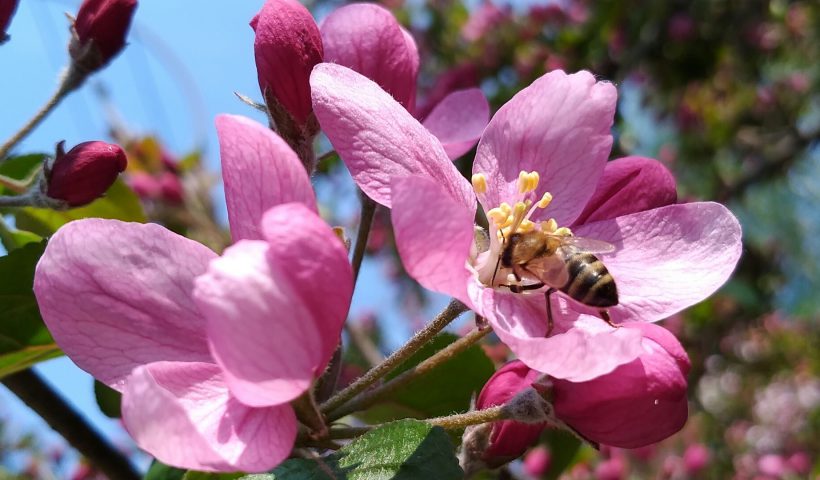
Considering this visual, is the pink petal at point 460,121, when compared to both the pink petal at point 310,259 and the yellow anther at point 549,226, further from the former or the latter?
the pink petal at point 310,259

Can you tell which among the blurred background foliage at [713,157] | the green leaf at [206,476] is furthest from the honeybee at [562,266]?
the blurred background foliage at [713,157]

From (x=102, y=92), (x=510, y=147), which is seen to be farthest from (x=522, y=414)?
(x=102, y=92)

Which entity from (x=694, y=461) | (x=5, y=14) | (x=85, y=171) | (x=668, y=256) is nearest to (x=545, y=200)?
(x=668, y=256)

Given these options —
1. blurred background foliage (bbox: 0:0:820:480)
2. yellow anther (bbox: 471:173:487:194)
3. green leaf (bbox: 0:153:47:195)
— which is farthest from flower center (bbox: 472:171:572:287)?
blurred background foliage (bbox: 0:0:820:480)

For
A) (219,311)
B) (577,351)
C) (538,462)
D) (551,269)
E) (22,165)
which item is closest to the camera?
(219,311)

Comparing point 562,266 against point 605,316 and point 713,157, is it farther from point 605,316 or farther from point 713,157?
point 713,157

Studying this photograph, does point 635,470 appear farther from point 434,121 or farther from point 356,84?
point 356,84
